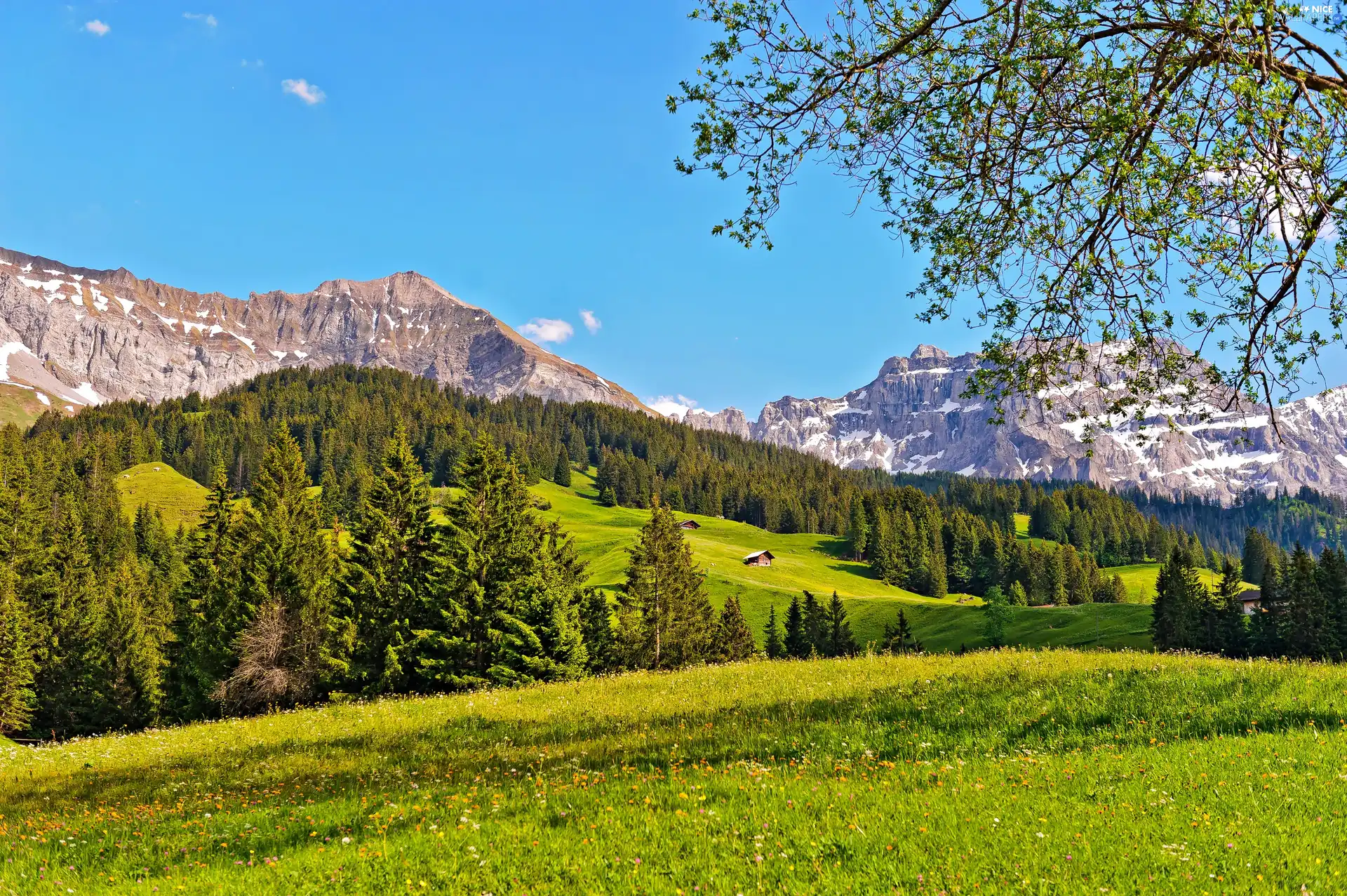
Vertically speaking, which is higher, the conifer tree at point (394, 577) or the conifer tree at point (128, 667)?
the conifer tree at point (394, 577)

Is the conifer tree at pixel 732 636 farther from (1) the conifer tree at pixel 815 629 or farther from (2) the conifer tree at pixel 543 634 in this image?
(2) the conifer tree at pixel 543 634

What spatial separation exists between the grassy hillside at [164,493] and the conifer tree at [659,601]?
369ft

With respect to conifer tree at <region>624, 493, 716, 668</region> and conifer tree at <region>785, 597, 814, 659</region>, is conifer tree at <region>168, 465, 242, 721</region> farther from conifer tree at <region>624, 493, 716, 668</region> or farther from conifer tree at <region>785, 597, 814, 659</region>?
conifer tree at <region>785, 597, 814, 659</region>

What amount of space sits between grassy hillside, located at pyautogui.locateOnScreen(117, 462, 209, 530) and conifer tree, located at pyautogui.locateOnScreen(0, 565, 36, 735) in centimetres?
9057

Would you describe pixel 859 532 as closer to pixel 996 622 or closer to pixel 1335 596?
pixel 996 622

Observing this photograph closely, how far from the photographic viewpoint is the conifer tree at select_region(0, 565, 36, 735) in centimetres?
4784

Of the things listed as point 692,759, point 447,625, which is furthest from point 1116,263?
point 447,625

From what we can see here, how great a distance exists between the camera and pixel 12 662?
4838 centimetres

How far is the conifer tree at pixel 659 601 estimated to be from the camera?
5453 centimetres

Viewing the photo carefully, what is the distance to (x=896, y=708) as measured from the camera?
1315 centimetres

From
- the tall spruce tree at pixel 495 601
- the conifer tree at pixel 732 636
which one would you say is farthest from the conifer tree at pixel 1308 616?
the tall spruce tree at pixel 495 601

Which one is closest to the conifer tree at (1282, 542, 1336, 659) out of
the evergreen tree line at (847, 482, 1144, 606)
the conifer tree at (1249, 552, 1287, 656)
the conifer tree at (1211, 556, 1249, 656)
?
the conifer tree at (1249, 552, 1287, 656)

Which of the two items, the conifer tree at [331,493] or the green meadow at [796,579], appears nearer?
the green meadow at [796,579]

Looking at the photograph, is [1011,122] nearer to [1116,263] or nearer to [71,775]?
[1116,263]
